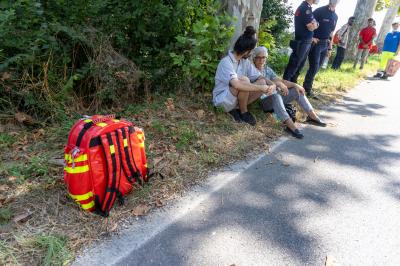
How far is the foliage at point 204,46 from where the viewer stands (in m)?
4.75

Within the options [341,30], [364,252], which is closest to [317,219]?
[364,252]

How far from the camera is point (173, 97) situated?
5.04 meters

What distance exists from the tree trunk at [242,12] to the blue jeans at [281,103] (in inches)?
45.7

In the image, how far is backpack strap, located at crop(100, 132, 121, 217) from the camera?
102 inches

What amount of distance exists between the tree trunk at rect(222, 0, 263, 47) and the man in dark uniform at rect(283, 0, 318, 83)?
98 centimetres

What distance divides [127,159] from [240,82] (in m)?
2.21

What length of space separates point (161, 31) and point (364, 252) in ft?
13.3

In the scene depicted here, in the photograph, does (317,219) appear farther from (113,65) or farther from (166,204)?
(113,65)

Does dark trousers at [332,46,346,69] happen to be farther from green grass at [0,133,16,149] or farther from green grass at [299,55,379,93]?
green grass at [0,133,16,149]

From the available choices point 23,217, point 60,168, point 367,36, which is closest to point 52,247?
point 23,217

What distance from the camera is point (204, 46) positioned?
15.9 ft

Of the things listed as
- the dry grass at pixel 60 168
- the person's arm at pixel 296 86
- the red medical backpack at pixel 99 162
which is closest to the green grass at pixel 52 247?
the dry grass at pixel 60 168

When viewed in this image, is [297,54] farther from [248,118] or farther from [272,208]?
[272,208]

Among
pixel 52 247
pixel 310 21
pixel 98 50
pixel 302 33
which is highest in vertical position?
pixel 310 21
